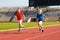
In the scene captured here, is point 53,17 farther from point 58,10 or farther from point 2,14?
point 2,14

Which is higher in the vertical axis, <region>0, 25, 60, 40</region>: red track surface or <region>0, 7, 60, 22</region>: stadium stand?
<region>0, 25, 60, 40</region>: red track surface

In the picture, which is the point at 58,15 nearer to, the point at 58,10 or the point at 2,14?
the point at 58,10

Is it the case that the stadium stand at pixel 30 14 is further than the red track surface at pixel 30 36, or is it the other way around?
the stadium stand at pixel 30 14

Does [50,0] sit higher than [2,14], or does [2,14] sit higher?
[50,0]

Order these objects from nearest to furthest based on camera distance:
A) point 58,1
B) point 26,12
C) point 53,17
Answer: point 58,1 < point 53,17 < point 26,12

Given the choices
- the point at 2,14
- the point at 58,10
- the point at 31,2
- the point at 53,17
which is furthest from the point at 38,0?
the point at 2,14

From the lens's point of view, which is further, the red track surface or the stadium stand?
the stadium stand

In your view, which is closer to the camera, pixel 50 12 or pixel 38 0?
pixel 38 0

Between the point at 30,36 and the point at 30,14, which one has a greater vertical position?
the point at 30,36

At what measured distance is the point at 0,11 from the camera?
88.9 metres

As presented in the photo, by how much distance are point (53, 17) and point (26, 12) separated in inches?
471

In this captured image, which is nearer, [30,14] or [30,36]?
[30,36]

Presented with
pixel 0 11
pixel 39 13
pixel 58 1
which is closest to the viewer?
pixel 39 13

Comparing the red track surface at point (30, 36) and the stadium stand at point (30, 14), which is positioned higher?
the red track surface at point (30, 36)
